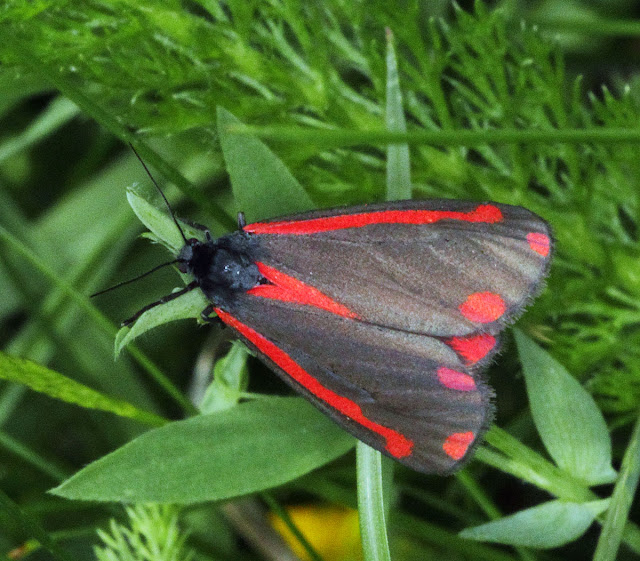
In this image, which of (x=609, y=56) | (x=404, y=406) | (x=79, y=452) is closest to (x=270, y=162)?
(x=404, y=406)

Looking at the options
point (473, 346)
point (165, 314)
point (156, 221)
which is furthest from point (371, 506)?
point (156, 221)

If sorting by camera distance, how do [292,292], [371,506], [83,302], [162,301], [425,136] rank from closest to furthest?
[425,136] → [371,506] → [162,301] → [292,292] → [83,302]

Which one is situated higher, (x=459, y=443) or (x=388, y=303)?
(x=388, y=303)

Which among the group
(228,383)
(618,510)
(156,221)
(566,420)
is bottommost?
(618,510)

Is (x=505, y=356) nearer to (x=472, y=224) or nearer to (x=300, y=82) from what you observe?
(x=472, y=224)

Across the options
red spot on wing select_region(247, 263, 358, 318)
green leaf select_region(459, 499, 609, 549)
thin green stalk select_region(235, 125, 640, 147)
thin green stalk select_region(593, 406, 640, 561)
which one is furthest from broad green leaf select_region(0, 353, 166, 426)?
thin green stalk select_region(593, 406, 640, 561)

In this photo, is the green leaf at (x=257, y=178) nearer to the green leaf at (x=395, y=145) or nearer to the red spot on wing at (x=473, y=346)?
the green leaf at (x=395, y=145)

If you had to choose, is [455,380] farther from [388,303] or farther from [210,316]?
[210,316]

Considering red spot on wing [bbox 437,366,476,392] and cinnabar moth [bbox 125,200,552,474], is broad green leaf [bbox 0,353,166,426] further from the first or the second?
red spot on wing [bbox 437,366,476,392]
